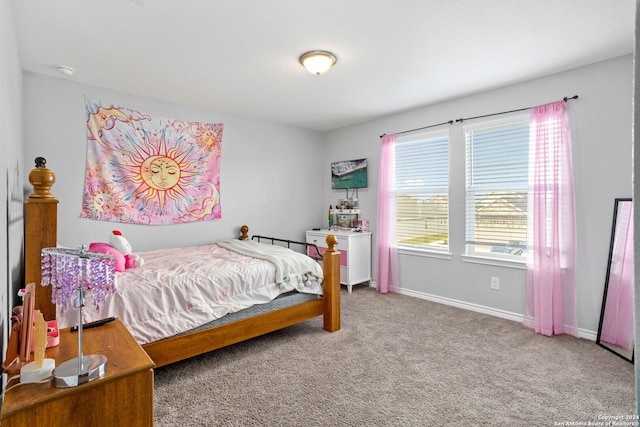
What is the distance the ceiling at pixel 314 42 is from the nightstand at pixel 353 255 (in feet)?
5.93

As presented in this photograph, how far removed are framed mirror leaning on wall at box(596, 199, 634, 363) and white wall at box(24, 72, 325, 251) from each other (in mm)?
3567

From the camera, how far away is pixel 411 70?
284 centimetres

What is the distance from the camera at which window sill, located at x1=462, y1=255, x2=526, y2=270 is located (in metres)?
3.17

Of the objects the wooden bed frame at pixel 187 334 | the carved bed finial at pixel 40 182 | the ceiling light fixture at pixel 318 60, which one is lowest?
the wooden bed frame at pixel 187 334

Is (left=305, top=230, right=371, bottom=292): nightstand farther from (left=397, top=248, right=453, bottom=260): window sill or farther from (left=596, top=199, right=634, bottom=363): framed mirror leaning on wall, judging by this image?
(left=596, top=199, right=634, bottom=363): framed mirror leaning on wall

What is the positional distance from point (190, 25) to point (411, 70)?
5.94 feet

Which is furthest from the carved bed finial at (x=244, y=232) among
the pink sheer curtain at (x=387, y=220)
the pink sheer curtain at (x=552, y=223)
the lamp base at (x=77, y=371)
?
the pink sheer curtain at (x=552, y=223)

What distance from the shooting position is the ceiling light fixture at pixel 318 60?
2.48m

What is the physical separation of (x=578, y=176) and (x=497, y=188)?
68cm

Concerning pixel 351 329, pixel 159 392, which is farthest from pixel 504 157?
pixel 159 392

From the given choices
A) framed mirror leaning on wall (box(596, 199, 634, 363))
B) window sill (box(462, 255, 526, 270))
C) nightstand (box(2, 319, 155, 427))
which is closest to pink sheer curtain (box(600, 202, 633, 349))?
framed mirror leaning on wall (box(596, 199, 634, 363))

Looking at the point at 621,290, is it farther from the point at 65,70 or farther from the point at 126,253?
the point at 65,70

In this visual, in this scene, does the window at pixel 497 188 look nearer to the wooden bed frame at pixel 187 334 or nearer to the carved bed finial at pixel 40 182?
the wooden bed frame at pixel 187 334

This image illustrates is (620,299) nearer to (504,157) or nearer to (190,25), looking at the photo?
(504,157)
